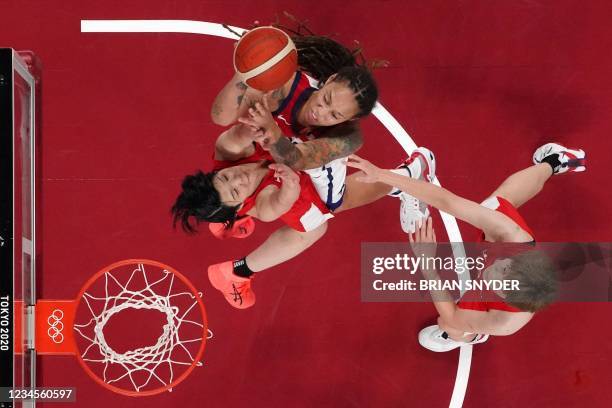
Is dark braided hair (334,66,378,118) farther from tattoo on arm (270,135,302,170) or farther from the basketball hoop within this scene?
the basketball hoop

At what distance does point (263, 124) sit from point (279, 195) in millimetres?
579

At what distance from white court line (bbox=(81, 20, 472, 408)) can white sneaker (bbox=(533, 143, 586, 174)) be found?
27.6 inches

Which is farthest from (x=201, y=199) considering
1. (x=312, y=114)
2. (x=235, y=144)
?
(x=312, y=114)

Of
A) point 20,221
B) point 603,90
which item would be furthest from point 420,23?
point 20,221

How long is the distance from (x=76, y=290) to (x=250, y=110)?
2.11m

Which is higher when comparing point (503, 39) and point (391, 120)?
point (503, 39)

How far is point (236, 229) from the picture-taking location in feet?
12.7

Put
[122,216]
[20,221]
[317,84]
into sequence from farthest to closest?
[122,216], [20,221], [317,84]

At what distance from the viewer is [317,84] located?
3.22 metres

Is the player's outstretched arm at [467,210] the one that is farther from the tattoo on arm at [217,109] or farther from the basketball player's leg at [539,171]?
the tattoo on arm at [217,109]

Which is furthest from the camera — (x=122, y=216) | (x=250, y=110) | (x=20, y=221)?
(x=122, y=216)

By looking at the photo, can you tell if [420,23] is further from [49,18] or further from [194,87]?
[49,18]

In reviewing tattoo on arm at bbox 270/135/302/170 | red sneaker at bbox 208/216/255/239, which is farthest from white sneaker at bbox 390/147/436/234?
tattoo on arm at bbox 270/135/302/170

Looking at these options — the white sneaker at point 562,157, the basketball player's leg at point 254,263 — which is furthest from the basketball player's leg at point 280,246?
the white sneaker at point 562,157
